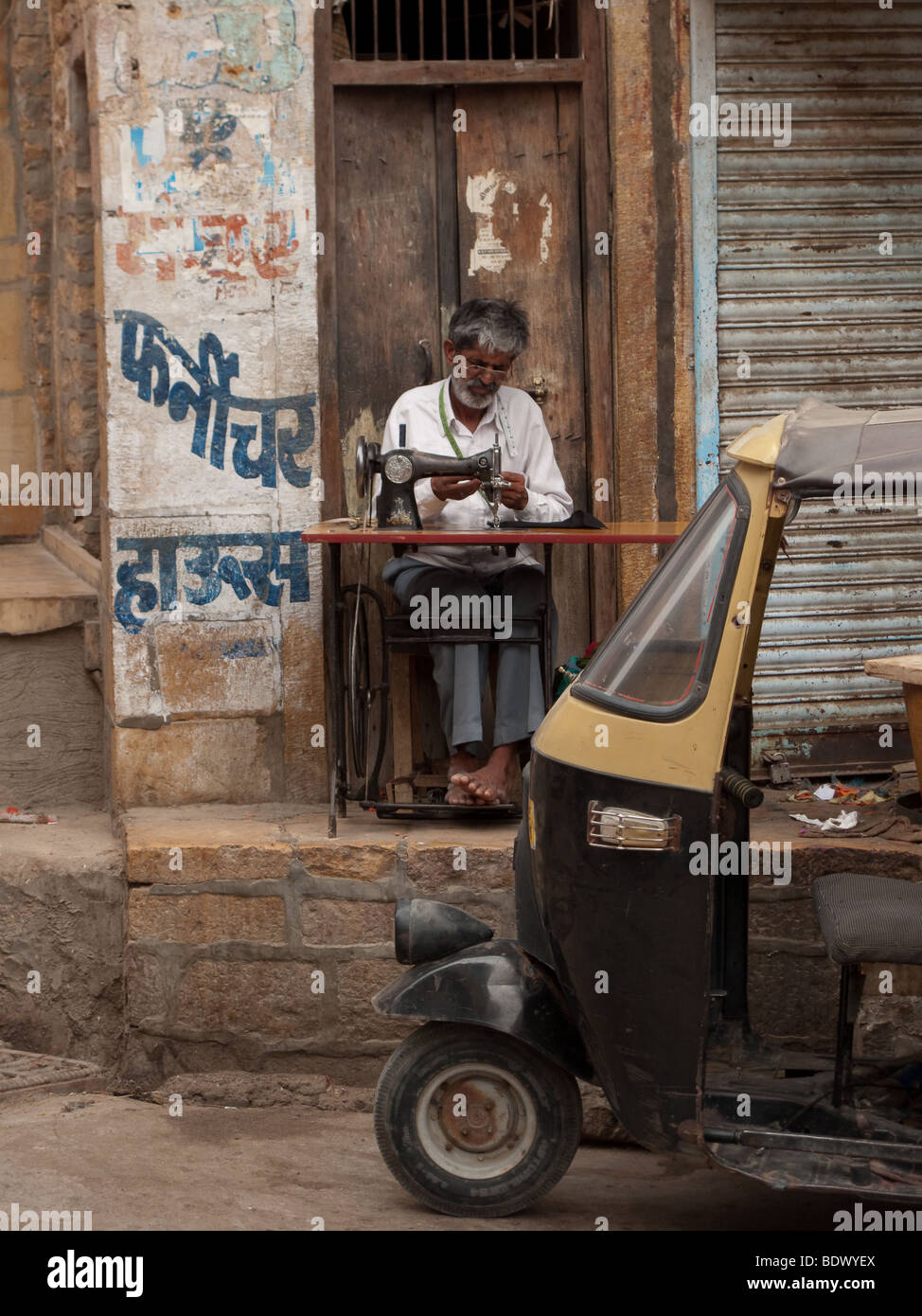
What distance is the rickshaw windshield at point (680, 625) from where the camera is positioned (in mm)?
3613

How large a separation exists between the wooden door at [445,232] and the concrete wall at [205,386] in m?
0.25

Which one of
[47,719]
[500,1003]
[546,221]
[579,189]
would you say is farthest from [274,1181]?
[579,189]

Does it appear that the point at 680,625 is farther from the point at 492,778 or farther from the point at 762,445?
the point at 492,778

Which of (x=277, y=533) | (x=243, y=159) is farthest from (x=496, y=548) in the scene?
(x=243, y=159)

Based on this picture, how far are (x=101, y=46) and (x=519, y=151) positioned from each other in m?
1.57

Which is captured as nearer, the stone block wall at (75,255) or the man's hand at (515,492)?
the man's hand at (515,492)

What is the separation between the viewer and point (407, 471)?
5223 mm

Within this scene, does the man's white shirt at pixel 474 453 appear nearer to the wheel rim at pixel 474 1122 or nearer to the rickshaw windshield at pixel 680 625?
the rickshaw windshield at pixel 680 625

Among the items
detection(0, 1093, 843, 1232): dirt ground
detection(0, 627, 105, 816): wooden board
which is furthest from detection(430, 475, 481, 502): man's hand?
detection(0, 1093, 843, 1232): dirt ground

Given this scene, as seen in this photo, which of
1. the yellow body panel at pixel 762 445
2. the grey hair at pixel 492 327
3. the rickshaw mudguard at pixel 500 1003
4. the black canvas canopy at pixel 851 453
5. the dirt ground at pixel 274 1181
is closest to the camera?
the black canvas canopy at pixel 851 453

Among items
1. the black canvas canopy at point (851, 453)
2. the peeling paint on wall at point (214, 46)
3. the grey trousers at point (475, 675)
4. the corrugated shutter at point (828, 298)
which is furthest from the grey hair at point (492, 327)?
the black canvas canopy at point (851, 453)

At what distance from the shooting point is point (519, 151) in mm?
6109

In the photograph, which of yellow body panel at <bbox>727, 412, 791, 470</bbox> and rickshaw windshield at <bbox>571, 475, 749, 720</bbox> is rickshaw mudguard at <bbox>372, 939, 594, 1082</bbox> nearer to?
rickshaw windshield at <bbox>571, 475, 749, 720</bbox>

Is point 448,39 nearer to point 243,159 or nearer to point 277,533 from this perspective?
point 243,159
